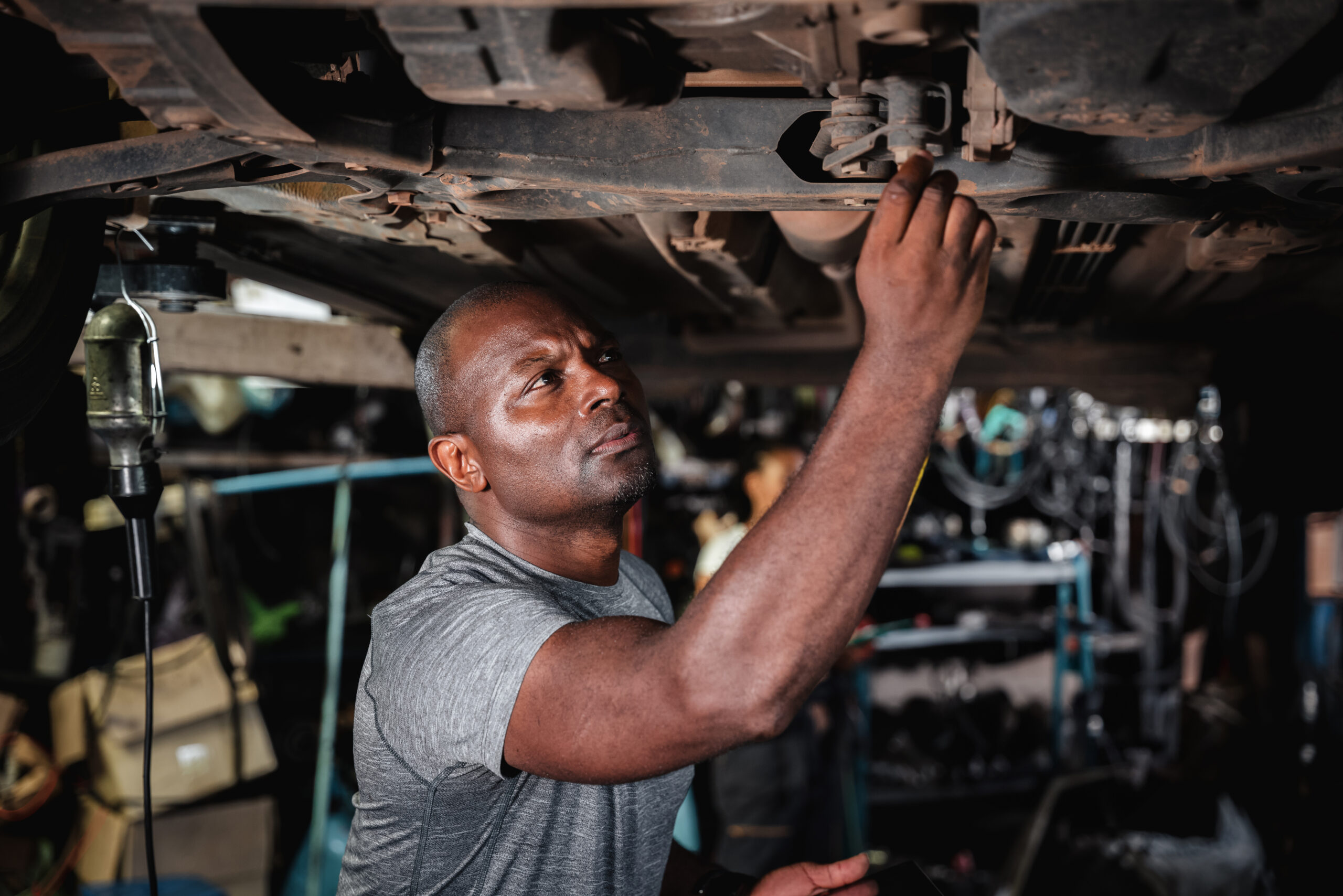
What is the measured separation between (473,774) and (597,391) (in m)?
0.63

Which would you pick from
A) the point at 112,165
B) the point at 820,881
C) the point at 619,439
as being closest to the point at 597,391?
the point at 619,439

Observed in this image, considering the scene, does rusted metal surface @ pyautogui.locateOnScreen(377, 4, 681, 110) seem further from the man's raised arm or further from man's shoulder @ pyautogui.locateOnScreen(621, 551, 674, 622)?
man's shoulder @ pyautogui.locateOnScreen(621, 551, 674, 622)

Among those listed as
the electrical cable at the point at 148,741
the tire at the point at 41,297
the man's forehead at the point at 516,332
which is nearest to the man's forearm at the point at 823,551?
the man's forehead at the point at 516,332

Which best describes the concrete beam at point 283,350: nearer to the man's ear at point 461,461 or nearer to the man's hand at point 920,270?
the man's ear at point 461,461

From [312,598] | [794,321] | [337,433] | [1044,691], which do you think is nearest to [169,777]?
[312,598]

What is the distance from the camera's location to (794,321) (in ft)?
10.5

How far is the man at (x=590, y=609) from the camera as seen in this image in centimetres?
91

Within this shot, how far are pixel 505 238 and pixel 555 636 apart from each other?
3.66 feet

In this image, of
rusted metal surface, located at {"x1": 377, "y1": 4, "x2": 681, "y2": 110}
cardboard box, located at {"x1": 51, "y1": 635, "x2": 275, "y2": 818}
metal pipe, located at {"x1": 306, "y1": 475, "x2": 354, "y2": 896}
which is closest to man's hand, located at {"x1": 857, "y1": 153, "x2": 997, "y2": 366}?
rusted metal surface, located at {"x1": 377, "y1": 4, "x2": 681, "y2": 110}

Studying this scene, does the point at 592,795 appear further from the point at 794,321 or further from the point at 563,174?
the point at 794,321

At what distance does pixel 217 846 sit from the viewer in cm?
426

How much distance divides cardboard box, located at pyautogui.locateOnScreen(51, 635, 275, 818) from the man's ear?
10.8 ft

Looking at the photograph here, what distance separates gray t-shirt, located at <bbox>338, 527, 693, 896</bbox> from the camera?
1.12m

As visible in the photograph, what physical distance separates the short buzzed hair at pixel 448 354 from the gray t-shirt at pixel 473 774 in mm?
236
